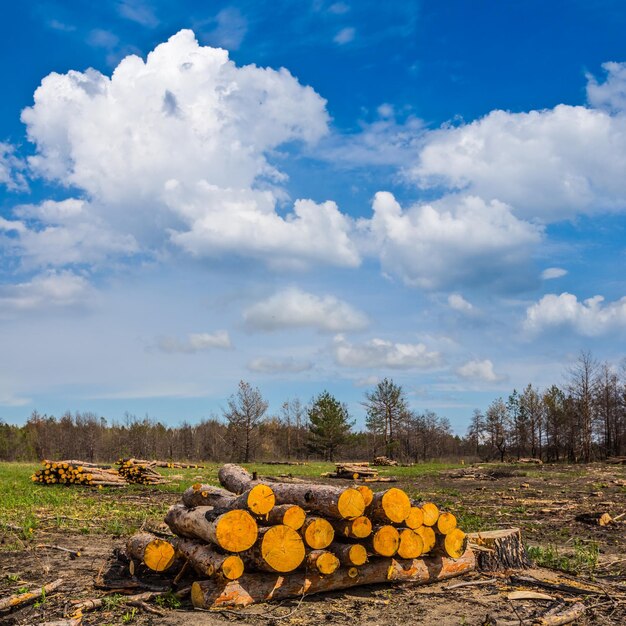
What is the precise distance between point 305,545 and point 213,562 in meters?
1.26

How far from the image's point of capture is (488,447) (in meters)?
71.5

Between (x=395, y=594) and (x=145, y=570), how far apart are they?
398 cm

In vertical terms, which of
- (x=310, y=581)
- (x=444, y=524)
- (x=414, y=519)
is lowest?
(x=310, y=581)

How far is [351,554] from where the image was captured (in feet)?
25.4

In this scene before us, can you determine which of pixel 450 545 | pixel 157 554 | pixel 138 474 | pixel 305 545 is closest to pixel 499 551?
pixel 450 545

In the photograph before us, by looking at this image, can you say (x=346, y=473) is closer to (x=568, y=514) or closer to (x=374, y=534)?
(x=568, y=514)

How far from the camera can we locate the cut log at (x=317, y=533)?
7.64 metres

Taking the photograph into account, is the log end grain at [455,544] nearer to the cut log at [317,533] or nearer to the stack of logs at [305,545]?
the stack of logs at [305,545]

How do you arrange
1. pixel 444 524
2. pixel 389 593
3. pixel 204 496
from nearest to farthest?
pixel 389 593
pixel 444 524
pixel 204 496

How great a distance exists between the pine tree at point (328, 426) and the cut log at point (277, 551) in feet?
176

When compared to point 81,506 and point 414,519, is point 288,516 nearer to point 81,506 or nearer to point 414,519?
point 414,519

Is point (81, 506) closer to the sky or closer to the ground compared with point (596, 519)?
closer to the ground

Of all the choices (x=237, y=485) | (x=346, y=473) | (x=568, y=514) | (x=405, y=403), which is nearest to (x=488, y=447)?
(x=405, y=403)

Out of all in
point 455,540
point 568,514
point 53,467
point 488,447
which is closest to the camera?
point 455,540
